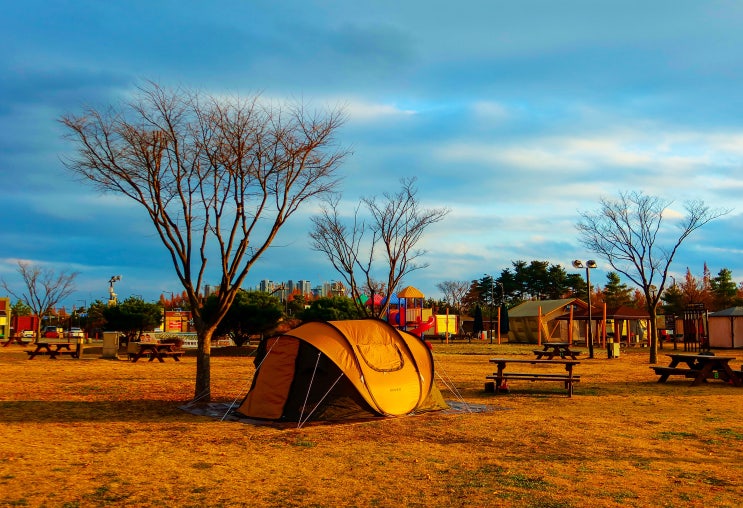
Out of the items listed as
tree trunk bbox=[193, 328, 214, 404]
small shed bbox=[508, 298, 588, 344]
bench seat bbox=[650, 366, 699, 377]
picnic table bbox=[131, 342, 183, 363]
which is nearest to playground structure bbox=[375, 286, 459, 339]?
small shed bbox=[508, 298, 588, 344]

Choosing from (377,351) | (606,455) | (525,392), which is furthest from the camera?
(525,392)

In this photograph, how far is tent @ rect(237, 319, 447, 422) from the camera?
11.4m

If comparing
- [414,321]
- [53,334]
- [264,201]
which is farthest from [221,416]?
[53,334]

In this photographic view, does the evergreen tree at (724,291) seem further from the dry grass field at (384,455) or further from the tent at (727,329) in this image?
the dry grass field at (384,455)

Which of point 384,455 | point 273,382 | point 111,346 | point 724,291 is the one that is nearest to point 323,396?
point 273,382

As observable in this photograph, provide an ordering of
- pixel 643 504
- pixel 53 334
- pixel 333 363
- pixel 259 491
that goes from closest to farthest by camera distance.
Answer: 1. pixel 643 504
2. pixel 259 491
3. pixel 333 363
4. pixel 53 334

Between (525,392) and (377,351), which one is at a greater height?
(377,351)

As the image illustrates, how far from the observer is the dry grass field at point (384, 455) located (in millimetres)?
6578

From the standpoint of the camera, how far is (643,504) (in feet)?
20.6

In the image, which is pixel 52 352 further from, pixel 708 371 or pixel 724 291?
pixel 724 291

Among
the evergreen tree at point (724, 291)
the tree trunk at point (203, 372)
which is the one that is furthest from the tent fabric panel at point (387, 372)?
the evergreen tree at point (724, 291)

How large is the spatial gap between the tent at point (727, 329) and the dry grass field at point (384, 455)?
32.4 metres

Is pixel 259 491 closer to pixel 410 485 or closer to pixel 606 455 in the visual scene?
pixel 410 485

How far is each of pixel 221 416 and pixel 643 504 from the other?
7.64m
